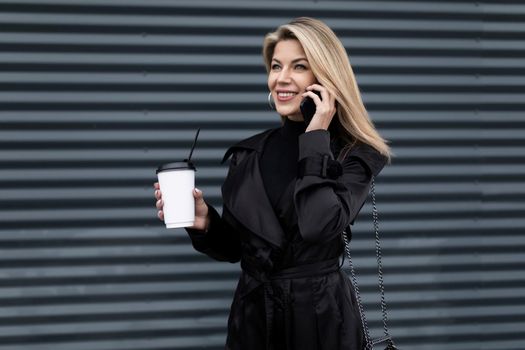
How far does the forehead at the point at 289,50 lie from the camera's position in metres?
2.96

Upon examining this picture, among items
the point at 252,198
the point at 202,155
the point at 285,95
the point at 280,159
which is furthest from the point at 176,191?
the point at 202,155

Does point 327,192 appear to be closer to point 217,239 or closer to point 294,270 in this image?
point 294,270

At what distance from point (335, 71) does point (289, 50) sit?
0.67ft

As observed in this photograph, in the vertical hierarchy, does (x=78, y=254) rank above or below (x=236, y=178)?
below

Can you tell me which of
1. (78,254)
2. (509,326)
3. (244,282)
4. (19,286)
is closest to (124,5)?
(78,254)

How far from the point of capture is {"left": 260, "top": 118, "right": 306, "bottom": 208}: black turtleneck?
2998mm

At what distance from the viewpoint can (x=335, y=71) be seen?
2936 mm

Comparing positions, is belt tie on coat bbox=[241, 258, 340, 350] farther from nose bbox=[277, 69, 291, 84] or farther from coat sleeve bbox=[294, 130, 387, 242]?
nose bbox=[277, 69, 291, 84]

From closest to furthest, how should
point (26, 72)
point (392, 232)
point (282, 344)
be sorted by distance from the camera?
point (282, 344), point (26, 72), point (392, 232)

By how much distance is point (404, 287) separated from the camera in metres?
4.70

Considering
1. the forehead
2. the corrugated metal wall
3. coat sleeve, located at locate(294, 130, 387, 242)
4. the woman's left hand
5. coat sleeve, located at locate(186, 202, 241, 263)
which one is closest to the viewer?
coat sleeve, located at locate(294, 130, 387, 242)

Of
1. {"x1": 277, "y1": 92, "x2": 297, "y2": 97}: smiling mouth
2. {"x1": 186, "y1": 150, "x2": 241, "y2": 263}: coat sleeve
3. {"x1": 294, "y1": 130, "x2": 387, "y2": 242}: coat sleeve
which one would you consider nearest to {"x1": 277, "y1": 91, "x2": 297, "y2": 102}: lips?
{"x1": 277, "y1": 92, "x2": 297, "y2": 97}: smiling mouth

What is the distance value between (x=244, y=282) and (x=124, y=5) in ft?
6.84

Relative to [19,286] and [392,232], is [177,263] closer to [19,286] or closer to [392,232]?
[19,286]
